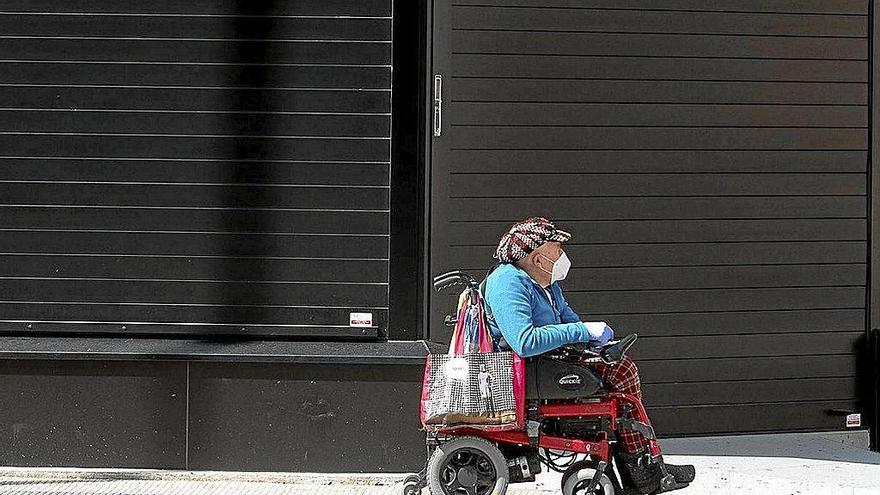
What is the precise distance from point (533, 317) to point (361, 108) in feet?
5.58

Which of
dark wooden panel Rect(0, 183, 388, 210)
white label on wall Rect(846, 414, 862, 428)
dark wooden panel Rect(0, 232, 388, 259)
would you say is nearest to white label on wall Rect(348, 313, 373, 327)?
dark wooden panel Rect(0, 232, 388, 259)

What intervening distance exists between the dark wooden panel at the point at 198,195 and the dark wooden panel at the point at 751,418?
2.03 meters

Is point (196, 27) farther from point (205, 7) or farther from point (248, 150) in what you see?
point (248, 150)

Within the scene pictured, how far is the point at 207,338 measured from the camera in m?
6.74

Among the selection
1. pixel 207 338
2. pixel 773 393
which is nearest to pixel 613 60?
pixel 773 393

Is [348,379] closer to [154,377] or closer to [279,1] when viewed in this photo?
[154,377]

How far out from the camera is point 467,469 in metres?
5.41

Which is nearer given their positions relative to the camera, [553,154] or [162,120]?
[162,120]

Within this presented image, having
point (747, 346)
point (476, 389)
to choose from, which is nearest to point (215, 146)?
point (476, 389)

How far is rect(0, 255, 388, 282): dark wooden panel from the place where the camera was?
670 cm

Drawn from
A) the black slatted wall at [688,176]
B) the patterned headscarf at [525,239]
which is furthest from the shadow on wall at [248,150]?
the patterned headscarf at [525,239]

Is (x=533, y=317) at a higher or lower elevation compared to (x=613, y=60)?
lower

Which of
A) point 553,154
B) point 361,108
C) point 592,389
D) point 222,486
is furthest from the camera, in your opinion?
point 553,154

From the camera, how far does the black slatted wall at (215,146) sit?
6668 mm
